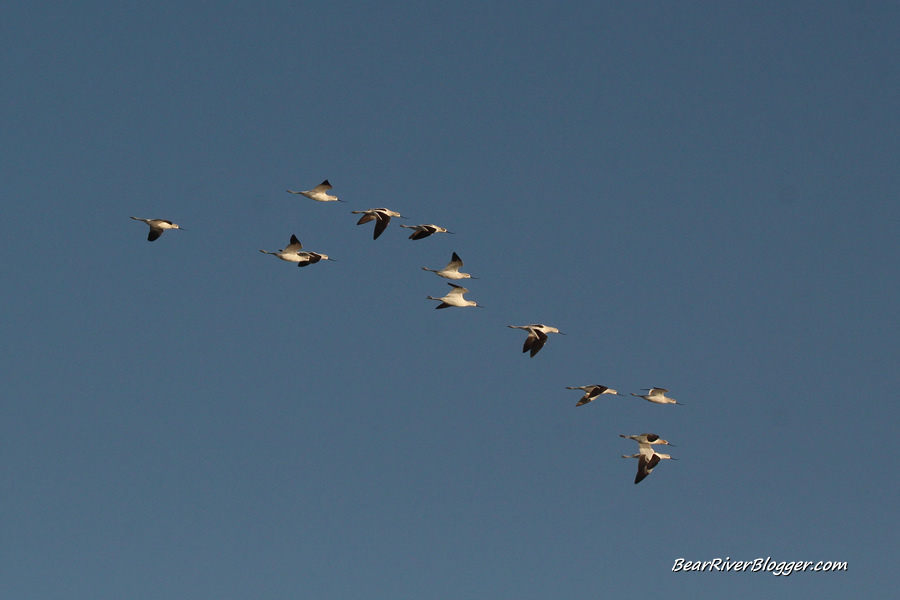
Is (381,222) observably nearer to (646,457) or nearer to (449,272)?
(449,272)

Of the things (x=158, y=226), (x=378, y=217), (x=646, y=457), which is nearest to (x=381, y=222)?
(x=378, y=217)

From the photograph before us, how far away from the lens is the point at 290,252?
271 ft

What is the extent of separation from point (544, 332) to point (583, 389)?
3665 millimetres

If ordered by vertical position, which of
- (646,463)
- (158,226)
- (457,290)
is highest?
(457,290)

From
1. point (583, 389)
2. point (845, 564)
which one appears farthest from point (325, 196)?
point (845, 564)

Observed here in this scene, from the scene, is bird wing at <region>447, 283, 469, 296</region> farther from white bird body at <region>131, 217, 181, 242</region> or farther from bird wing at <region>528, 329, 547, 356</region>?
white bird body at <region>131, 217, 181, 242</region>

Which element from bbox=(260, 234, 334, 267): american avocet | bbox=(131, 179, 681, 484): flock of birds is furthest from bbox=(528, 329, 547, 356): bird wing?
bbox=(260, 234, 334, 267): american avocet

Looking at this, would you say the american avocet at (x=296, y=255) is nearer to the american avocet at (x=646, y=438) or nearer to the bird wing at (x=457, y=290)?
the bird wing at (x=457, y=290)

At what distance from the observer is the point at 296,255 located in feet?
272

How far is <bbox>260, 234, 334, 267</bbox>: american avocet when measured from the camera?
82375 mm

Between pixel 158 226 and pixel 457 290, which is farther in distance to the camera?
pixel 457 290

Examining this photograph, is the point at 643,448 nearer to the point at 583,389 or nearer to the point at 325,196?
the point at 583,389

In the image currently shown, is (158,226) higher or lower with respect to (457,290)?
lower

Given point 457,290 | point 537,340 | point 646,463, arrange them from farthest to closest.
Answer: point 646,463
point 457,290
point 537,340
